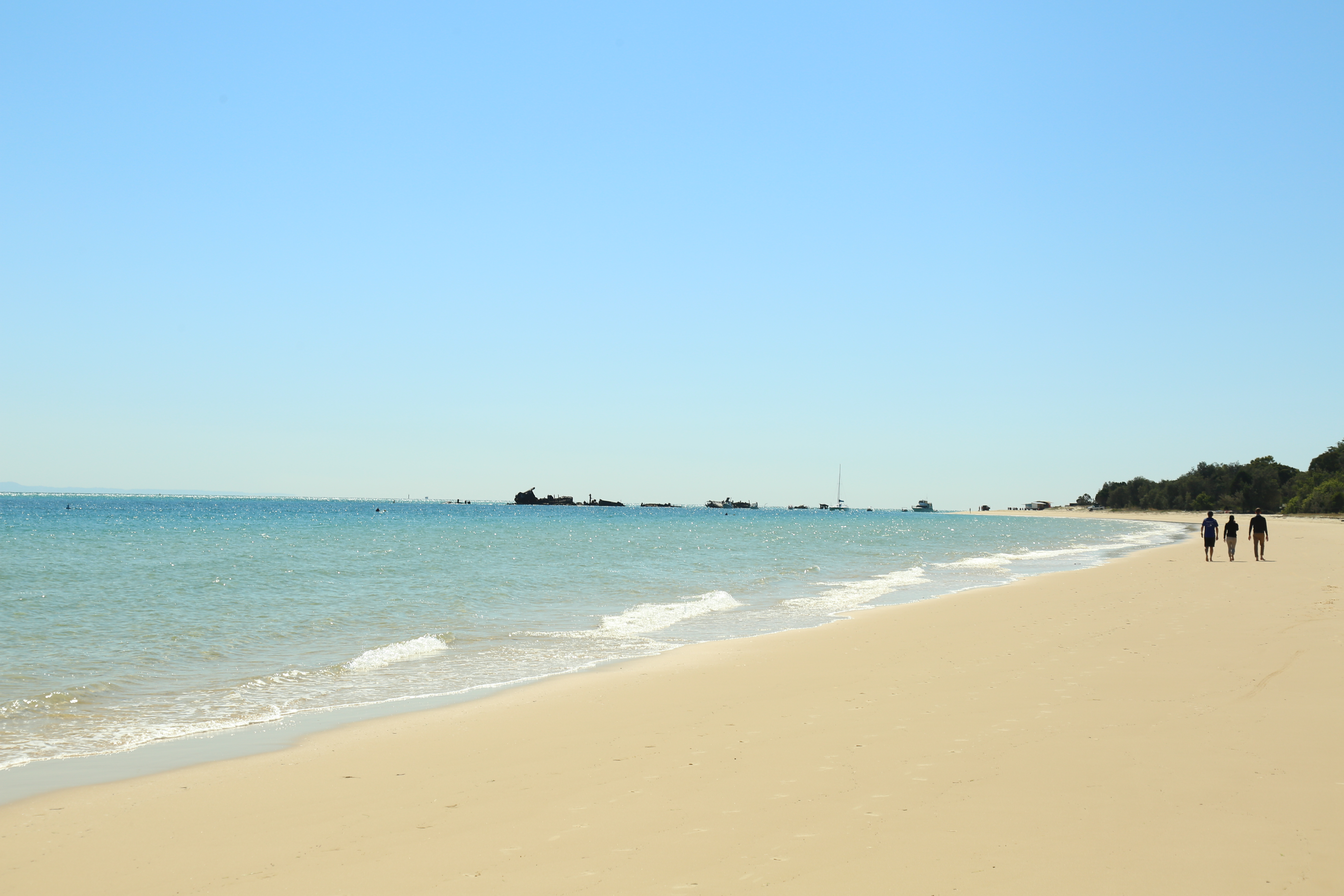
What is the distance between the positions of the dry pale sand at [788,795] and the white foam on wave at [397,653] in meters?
3.95

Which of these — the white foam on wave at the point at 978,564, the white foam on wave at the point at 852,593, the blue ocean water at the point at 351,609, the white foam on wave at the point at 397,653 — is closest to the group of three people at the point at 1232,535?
the blue ocean water at the point at 351,609

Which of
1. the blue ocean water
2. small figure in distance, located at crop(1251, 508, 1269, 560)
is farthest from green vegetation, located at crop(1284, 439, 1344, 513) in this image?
small figure in distance, located at crop(1251, 508, 1269, 560)

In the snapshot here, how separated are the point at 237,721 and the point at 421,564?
28.3 meters

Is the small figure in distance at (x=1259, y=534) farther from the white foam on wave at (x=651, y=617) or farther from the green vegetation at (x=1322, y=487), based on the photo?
the green vegetation at (x=1322, y=487)

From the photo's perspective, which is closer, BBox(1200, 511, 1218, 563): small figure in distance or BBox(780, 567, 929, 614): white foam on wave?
BBox(780, 567, 929, 614): white foam on wave

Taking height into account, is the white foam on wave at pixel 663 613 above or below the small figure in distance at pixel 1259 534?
below

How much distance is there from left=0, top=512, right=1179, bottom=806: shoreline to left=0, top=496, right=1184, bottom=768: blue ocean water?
0.74ft

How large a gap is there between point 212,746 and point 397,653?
6701 millimetres

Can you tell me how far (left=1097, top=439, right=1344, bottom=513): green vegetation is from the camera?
3883 inches

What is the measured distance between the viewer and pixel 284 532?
226ft

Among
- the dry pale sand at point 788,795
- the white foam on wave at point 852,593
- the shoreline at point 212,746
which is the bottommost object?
the white foam on wave at point 852,593

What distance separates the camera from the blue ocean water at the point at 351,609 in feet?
40.1

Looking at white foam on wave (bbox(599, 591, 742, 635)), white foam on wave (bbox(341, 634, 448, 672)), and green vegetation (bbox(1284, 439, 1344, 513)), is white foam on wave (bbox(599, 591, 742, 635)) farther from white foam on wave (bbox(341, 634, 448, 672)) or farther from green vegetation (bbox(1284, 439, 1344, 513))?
green vegetation (bbox(1284, 439, 1344, 513))

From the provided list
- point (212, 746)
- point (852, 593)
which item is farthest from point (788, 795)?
point (852, 593)
